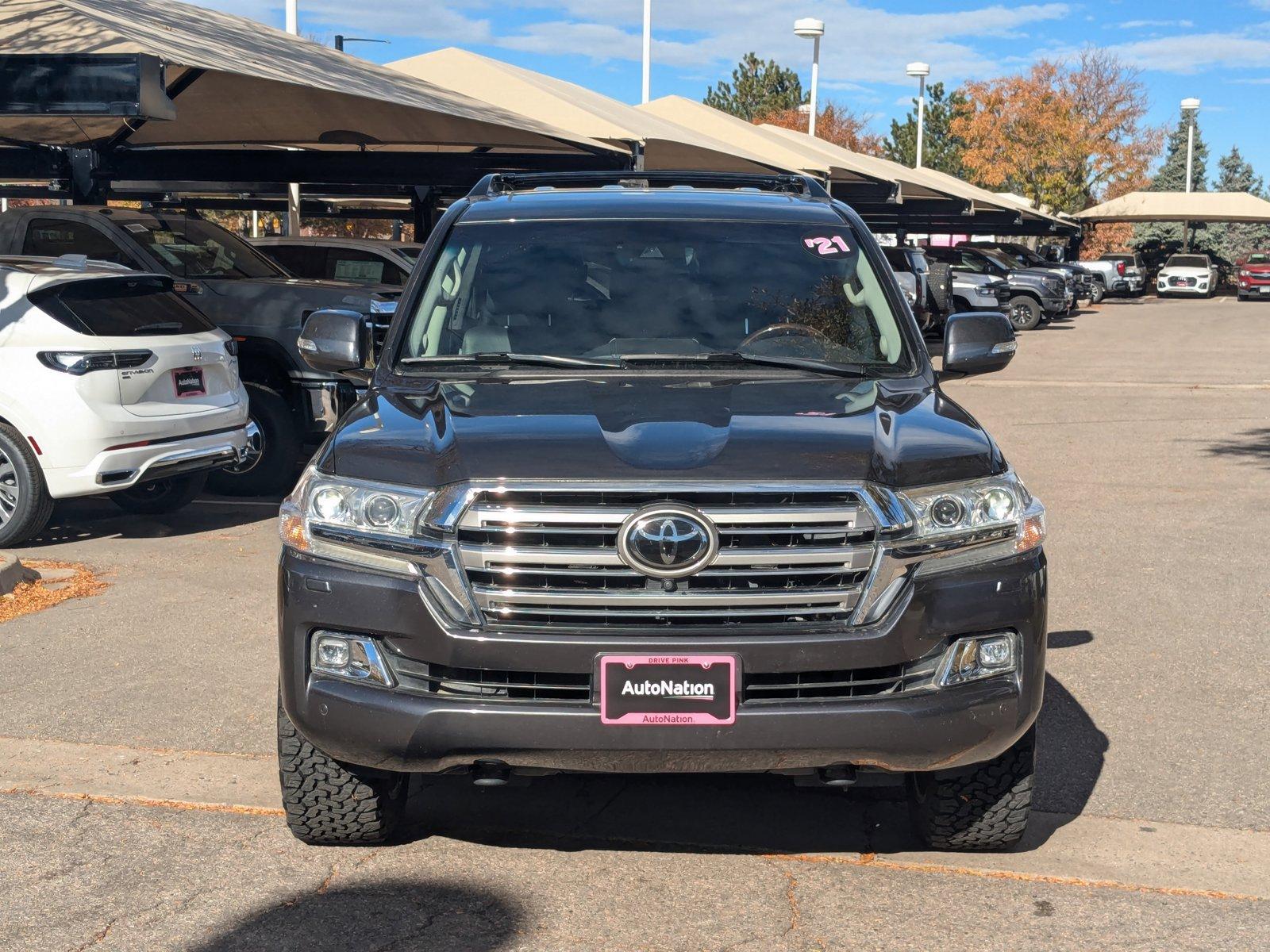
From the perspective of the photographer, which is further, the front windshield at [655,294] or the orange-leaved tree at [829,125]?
the orange-leaved tree at [829,125]

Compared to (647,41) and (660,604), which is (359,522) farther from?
(647,41)

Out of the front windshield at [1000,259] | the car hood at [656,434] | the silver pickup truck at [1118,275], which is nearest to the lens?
the car hood at [656,434]

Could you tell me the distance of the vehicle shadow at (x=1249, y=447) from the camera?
43.8 ft

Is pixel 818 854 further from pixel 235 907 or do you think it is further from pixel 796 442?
pixel 235 907

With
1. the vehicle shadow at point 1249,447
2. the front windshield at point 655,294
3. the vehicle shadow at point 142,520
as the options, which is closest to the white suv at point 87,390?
the vehicle shadow at point 142,520

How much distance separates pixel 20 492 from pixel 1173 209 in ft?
213

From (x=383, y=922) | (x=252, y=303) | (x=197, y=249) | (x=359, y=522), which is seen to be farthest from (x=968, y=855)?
(x=197, y=249)

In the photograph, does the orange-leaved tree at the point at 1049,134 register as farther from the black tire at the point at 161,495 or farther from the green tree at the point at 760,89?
the black tire at the point at 161,495

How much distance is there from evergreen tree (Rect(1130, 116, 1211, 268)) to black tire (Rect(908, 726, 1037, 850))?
69.7 m

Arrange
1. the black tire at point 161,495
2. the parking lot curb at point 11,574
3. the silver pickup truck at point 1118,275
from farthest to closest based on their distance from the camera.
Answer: the silver pickup truck at point 1118,275 < the black tire at point 161,495 < the parking lot curb at point 11,574

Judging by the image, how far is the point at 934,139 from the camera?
343 ft

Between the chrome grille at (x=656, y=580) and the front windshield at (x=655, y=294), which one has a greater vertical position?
the front windshield at (x=655, y=294)

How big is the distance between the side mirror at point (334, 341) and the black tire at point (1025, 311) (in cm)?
3037

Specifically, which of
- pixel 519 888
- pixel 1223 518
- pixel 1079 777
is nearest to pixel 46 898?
pixel 519 888
